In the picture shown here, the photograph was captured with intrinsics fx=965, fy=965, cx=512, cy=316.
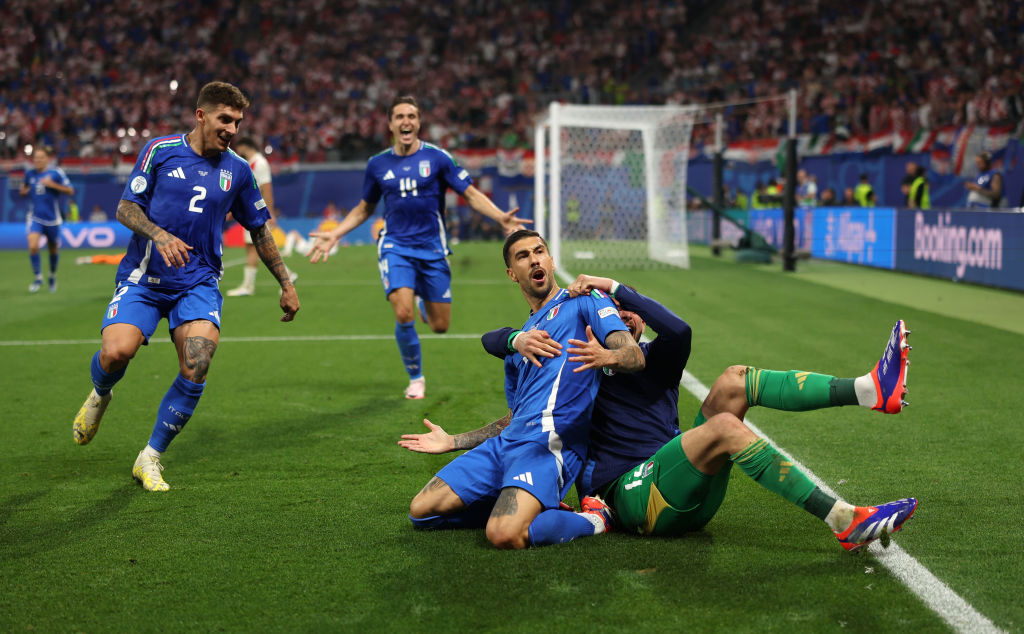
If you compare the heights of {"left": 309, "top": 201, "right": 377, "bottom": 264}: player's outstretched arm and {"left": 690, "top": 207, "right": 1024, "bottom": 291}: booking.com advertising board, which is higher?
{"left": 309, "top": 201, "right": 377, "bottom": 264}: player's outstretched arm

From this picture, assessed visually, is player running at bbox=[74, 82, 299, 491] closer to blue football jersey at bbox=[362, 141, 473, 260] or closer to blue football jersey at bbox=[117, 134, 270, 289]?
blue football jersey at bbox=[117, 134, 270, 289]

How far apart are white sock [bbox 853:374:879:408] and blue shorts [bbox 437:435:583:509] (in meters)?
1.18

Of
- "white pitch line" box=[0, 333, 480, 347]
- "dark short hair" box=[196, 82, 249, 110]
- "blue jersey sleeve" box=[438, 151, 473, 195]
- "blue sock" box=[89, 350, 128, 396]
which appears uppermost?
"dark short hair" box=[196, 82, 249, 110]

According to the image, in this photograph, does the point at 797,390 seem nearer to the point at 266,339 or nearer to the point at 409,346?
the point at 409,346

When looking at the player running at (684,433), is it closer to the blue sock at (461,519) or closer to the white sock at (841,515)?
the white sock at (841,515)

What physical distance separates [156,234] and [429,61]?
114 feet

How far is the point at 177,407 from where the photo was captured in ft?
16.7

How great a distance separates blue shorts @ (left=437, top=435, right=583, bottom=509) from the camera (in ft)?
13.0

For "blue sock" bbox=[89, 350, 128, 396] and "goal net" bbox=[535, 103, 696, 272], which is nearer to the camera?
"blue sock" bbox=[89, 350, 128, 396]

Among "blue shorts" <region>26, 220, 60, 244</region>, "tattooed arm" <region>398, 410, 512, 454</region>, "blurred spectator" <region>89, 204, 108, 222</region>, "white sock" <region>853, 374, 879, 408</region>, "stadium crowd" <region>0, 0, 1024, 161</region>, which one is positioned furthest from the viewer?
"blurred spectator" <region>89, 204, 108, 222</region>

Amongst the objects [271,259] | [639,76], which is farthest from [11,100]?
[271,259]

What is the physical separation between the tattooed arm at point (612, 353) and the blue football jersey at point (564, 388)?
7 cm

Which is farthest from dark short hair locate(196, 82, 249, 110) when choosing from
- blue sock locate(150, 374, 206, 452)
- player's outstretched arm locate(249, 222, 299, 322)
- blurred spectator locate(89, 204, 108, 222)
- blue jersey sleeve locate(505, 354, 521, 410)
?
blurred spectator locate(89, 204, 108, 222)

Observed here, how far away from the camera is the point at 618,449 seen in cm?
418
